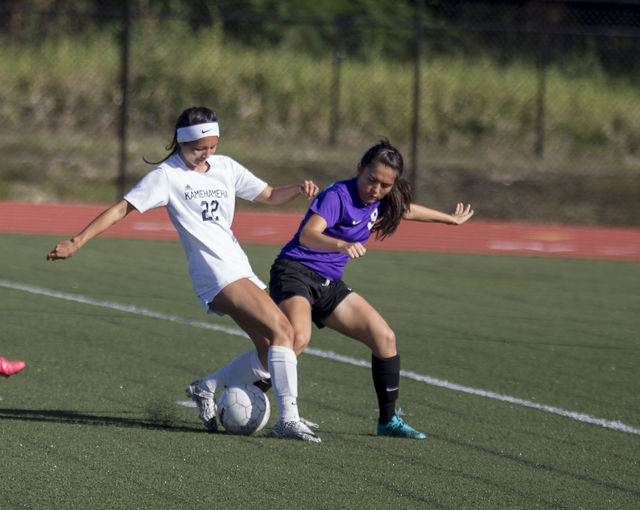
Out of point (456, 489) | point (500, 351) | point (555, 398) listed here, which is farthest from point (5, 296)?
point (456, 489)

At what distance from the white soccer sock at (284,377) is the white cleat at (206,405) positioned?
443 millimetres

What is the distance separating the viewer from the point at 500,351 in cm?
754

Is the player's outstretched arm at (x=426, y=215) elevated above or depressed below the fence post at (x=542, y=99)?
below

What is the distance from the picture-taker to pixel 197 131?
16.0 feet

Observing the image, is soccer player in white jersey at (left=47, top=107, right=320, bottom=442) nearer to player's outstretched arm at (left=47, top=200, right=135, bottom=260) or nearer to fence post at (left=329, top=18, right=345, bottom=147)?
player's outstretched arm at (left=47, top=200, right=135, bottom=260)

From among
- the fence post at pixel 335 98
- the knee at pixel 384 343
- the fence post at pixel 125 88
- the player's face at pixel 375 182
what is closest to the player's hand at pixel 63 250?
the player's face at pixel 375 182

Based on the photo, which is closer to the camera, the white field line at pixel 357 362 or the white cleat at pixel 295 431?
the white cleat at pixel 295 431

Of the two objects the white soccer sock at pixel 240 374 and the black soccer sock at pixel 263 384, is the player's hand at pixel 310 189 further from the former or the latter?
the black soccer sock at pixel 263 384

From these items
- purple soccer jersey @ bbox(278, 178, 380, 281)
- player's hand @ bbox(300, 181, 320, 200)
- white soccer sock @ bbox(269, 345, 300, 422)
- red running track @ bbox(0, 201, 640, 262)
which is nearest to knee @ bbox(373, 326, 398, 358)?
purple soccer jersey @ bbox(278, 178, 380, 281)

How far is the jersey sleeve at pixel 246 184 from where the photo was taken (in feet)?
17.2

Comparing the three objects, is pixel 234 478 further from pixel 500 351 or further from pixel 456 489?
pixel 500 351

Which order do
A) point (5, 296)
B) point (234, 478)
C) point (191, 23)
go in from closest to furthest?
1. point (234, 478)
2. point (5, 296)
3. point (191, 23)

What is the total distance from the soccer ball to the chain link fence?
14390 mm

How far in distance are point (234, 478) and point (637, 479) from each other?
193cm
